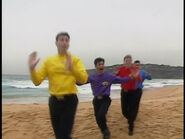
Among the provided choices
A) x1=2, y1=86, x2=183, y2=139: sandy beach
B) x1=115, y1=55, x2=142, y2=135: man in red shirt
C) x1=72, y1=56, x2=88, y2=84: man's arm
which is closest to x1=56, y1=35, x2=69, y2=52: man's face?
x1=72, y1=56, x2=88, y2=84: man's arm

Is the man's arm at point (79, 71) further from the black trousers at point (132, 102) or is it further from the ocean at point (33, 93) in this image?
the ocean at point (33, 93)

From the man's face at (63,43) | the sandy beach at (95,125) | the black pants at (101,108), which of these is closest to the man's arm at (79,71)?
the man's face at (63,43)

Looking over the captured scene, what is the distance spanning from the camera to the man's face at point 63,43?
13.1ft

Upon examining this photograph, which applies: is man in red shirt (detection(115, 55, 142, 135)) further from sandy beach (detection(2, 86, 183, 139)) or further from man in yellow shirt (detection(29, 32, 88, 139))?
man in yellow shirt (detection(29, 32, 88, 139))

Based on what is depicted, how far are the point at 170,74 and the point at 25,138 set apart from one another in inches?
2674

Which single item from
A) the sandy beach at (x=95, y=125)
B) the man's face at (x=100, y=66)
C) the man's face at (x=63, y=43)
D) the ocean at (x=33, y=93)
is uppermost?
the man's face at (x=63, y=43)

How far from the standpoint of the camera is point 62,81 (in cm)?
405

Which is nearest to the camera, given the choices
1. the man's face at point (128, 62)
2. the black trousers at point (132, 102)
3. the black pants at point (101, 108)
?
the black pants at point (101, 108)

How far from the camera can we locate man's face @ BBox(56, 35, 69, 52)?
3.99 metres

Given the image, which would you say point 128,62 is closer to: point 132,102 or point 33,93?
point 132,102

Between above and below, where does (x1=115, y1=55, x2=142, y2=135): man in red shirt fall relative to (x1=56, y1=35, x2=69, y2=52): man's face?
below

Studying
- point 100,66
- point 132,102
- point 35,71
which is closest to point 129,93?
point 132,102

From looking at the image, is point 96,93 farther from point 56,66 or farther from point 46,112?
point 46,112

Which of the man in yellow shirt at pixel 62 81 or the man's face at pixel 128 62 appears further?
the man's face at pixel 128 62
